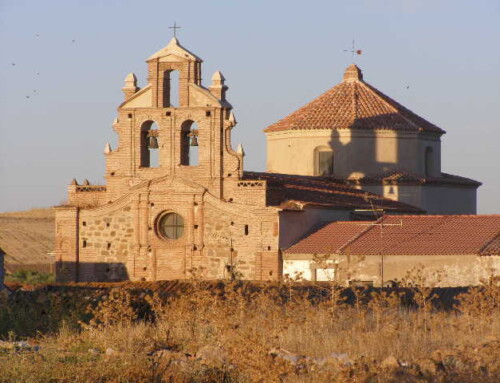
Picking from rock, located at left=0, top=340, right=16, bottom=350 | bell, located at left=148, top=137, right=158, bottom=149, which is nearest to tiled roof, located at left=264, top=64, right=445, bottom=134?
bell, located at left=148, top=137, right=158, bottom=149

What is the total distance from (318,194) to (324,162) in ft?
17.4

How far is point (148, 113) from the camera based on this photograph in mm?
39250

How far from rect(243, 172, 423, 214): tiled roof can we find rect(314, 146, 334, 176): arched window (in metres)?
0.87

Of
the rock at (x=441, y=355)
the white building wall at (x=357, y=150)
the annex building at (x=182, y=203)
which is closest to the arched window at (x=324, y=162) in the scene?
the white building wall at (x=357, y=150)

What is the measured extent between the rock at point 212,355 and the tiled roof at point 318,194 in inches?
768

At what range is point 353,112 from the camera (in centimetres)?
4597

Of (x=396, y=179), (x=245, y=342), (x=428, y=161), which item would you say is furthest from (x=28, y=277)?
(x=245, y=342)

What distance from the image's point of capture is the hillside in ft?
206

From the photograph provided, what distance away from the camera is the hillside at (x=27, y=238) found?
62.9 metres

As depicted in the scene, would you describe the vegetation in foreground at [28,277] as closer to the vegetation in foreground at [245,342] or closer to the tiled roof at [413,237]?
the tiled roof at [413,237]

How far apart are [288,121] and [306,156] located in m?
1.69

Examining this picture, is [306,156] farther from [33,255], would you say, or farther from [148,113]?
[33,255]

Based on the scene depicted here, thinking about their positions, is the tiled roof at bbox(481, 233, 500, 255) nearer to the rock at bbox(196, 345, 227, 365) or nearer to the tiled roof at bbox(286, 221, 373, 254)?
the tiled roof at bbox(286, 221, 373, 254)

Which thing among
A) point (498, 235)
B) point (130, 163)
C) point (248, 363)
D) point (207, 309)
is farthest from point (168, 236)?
point (248, 363)
